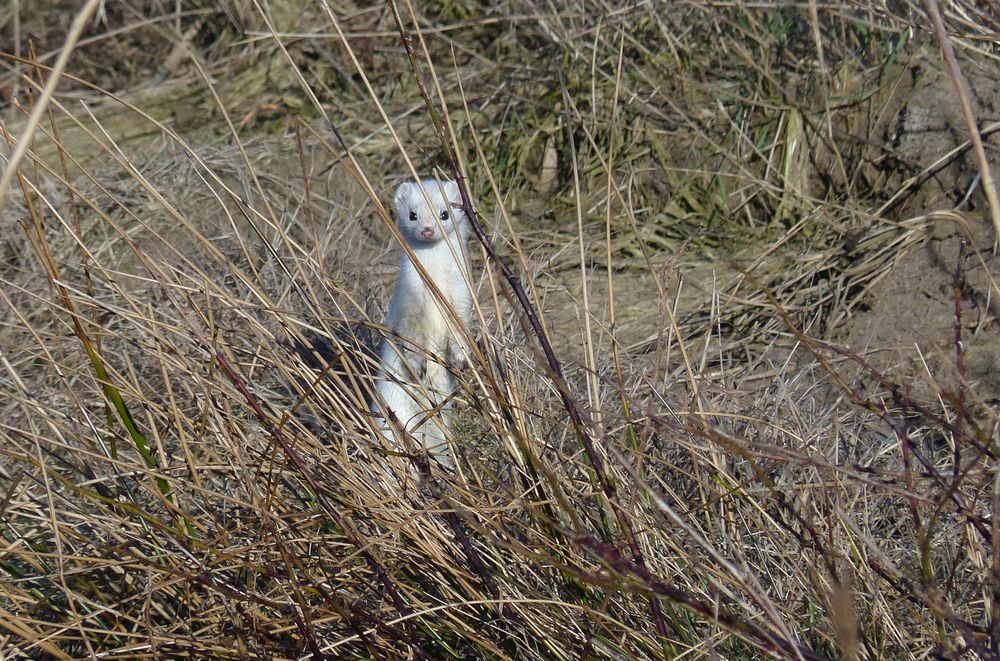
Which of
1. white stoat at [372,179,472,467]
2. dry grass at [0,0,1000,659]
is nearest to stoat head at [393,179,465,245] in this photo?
white stoat at [372,179,472,467]

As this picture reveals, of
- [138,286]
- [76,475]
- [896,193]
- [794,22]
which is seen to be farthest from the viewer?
[794,22]

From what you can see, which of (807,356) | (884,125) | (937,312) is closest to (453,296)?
(807,356)

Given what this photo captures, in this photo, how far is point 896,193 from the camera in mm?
3805

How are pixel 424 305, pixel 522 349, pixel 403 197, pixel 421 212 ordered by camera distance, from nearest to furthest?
pixel 522 349 < pixel 424 305 < pixel 421 212 < pixel 403 197

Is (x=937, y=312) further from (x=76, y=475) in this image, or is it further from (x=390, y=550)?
(x=76, y=475)

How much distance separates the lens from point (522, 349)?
2660 mm

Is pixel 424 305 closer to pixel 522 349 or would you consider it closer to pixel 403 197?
pixel 403 197

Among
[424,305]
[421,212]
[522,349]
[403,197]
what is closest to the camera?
[522,349]

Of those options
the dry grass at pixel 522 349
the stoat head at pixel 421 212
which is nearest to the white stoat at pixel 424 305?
the stoat head at pixel 421 212

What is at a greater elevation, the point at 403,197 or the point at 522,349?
the point at 403,197

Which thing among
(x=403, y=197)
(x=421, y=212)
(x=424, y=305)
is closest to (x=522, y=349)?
(x=424, y=305)

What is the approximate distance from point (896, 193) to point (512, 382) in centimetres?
237

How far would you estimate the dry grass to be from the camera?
1862 mm

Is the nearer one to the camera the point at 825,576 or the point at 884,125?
the point at 825,576
